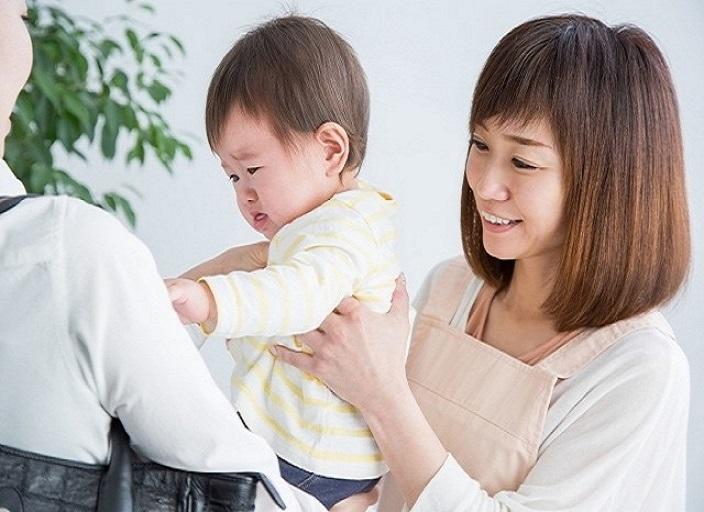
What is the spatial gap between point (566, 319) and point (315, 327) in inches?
16.3

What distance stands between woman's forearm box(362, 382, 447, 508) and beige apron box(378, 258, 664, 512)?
108 millimetres

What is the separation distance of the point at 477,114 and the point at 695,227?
163 centimetres

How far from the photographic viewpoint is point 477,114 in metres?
1.55

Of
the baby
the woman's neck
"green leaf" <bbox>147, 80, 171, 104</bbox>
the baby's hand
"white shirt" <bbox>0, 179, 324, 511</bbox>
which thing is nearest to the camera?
"white shirt" <bbox>0, 179, 324, 511</bbox>

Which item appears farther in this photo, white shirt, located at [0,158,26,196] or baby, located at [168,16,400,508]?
baby, located at [168,16,400,508]

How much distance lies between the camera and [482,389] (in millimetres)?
1573

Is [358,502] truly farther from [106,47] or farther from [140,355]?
[106,47]

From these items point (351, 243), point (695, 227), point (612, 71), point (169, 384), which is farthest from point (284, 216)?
point (695, 227)

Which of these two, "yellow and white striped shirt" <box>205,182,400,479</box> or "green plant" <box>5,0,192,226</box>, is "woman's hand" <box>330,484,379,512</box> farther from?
"green plant" <box>5,0,192,226</box>

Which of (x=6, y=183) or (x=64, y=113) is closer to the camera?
Answer: (x=6, y=183)

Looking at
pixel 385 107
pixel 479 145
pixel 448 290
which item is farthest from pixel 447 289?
pixel 385 107

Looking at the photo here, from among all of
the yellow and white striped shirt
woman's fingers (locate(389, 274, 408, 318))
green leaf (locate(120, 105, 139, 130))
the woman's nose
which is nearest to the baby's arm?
the yellow and white striped shirt

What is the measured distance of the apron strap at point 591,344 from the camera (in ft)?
4.92

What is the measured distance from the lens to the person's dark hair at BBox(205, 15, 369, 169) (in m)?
1.40
